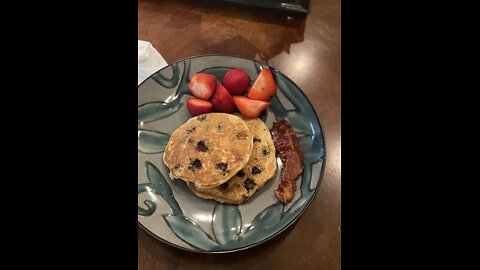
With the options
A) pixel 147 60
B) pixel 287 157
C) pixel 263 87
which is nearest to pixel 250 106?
pixel 263 87

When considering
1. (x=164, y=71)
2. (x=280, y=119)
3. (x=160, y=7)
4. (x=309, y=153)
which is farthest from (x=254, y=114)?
(x=160, y=7)

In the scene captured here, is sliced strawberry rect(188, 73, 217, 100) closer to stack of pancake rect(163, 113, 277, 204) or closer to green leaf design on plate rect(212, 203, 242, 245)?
stack of pancake rect(163, 113, 277, 204)

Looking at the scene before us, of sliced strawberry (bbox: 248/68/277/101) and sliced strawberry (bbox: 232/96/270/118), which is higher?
sliced strawberry (bbox: 248/68/277/101)

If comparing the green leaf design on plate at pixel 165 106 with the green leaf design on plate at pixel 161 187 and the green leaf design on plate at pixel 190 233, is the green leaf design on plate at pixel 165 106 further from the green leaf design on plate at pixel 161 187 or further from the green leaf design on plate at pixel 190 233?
the green leaf design on plate at pixel 190 233

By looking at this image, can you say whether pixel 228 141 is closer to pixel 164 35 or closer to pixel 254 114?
pixel 254 114

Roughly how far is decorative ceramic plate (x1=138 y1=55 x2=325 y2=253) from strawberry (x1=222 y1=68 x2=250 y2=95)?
45 millimetres

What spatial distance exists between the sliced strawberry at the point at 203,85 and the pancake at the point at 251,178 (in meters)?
0.22

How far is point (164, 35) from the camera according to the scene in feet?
5.03

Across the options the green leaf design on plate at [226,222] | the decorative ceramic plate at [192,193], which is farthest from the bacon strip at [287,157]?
the green leaf design on plate at [226,222]

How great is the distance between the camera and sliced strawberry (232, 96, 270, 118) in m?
1.25

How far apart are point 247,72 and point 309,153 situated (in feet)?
1.25

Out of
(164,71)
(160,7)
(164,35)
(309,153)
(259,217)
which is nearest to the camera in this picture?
(259,217)

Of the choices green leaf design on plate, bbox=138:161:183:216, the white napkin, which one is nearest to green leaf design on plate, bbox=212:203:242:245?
green leaf design on plate, bbox=138:161:183:216

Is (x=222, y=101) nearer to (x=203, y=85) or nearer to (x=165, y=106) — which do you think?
(x=203, y=85)
